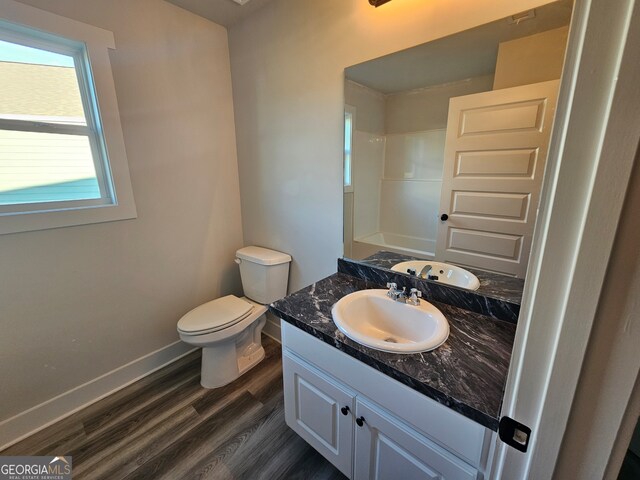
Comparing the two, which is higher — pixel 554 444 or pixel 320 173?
pixel 320 173

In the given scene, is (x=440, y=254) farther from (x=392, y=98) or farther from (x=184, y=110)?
(x=184, y=110)

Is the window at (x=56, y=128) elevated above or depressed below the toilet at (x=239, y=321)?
above

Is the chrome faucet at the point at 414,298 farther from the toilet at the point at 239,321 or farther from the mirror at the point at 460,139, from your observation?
the toilet at the point at 239,321

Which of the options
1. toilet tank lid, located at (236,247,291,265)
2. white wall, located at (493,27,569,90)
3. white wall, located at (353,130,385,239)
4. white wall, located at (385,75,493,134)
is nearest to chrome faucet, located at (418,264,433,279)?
white wall, located at (353,130,385,239)

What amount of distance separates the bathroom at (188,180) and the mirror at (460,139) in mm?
87

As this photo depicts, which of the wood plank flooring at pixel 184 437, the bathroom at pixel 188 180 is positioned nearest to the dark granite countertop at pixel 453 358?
the bathroom at pixel 188 180

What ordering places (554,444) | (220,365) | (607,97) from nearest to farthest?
1. (607,97)
2. (554,444)
3. (220,365)

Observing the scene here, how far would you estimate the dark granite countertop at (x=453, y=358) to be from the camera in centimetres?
73

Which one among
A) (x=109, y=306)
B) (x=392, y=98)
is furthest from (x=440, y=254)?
(x=109, y=306)

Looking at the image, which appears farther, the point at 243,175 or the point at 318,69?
the point at 243,175

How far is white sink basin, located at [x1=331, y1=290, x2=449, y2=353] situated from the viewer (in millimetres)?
1034

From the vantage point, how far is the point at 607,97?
13.2 inches

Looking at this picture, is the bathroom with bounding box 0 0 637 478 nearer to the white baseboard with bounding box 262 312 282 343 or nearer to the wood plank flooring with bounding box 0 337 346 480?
the wood plank flooring with bounding box 0 337 346 480

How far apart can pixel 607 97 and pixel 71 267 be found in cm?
214
